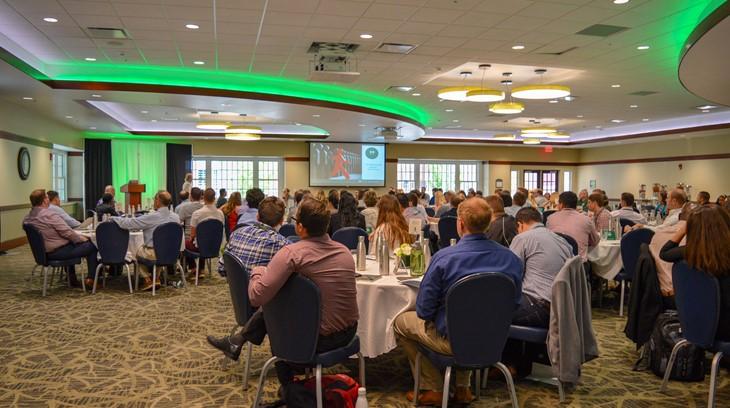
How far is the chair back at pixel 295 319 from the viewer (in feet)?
9.52

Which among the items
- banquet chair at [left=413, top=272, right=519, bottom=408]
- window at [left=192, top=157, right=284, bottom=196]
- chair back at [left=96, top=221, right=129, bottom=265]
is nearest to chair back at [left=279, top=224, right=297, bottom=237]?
chair back at [left=96, top=221, right=129, bottom=265]

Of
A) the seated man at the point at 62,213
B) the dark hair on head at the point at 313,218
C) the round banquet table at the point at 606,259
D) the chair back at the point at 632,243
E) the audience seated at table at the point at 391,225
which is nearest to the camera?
the dark hair on head at the point at 313,218

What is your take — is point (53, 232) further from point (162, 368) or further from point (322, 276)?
point (322, 276)

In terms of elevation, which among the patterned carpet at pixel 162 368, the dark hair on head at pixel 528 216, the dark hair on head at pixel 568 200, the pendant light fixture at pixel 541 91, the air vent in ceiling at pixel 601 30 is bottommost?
the patterned carpet at pixel 162 368

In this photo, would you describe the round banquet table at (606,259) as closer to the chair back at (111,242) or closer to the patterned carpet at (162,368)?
the patterned carpet at (162,368)

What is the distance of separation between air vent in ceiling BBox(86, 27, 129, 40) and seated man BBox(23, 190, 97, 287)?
208cm

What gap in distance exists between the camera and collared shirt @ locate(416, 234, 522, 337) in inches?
121

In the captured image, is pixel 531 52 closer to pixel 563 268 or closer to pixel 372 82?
pixel 372 82

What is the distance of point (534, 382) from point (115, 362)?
10.7 feet

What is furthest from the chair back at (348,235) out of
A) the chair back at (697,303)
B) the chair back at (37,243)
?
the chair back at (37,243)

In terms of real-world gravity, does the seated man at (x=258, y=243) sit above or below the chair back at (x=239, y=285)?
above

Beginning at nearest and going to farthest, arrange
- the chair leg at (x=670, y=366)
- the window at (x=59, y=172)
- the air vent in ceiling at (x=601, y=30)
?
1. the chair leg at (x=670, y=366)
2. the air vent in ceiling at (x=601, y=30)
3. the window at (x=59, y=172)

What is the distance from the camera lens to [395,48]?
302 inches

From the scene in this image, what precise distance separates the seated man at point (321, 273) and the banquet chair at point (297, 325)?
0.06 m
